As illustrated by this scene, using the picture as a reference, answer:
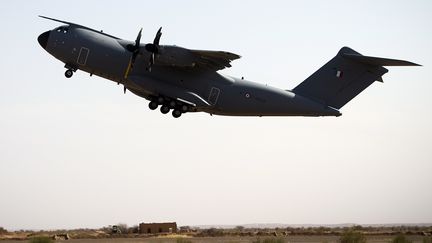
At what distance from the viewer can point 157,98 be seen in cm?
2897

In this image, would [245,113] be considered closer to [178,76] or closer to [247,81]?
[247,81]

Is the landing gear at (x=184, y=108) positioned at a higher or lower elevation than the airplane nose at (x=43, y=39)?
lower

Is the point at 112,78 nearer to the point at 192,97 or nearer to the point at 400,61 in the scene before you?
the point at 192,97

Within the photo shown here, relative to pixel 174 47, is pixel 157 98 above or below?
below

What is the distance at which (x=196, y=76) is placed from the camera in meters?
29.0

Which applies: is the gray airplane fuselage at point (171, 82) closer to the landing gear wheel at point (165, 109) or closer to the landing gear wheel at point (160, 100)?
the landing gear wheel at point (160, 100)

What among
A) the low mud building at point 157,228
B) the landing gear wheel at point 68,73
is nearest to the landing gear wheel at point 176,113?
the landing gear wheel at point 68,73

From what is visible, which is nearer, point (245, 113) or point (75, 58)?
point (75, 58)

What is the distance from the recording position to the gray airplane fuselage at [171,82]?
2744cm

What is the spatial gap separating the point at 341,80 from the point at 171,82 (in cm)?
831

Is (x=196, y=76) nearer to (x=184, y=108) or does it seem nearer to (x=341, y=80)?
(x=184, y=108)

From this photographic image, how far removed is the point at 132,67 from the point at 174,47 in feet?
6.57

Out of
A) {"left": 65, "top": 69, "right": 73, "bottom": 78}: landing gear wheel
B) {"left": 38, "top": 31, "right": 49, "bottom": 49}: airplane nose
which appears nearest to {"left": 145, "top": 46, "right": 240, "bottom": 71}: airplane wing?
{"left": 65, "top": 69, "right": 73, "bottom": 78}: landing gear wheel

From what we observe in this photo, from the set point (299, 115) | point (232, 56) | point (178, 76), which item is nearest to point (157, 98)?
point (178, 76)
